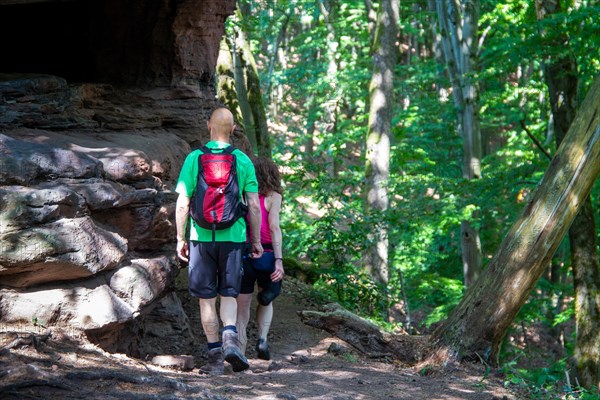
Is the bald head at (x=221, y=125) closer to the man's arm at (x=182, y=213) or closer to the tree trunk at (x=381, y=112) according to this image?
the man's arm at (x=182, y=213)

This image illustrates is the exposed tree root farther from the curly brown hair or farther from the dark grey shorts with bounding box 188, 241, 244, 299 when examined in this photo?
the curly brown hair

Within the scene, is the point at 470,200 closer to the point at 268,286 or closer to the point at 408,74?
the point at 268,286

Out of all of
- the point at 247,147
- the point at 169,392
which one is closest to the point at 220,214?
the point at 169,392

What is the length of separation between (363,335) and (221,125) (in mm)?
3821

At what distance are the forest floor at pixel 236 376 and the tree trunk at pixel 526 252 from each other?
35cm

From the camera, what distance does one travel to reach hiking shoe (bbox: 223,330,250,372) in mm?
6129

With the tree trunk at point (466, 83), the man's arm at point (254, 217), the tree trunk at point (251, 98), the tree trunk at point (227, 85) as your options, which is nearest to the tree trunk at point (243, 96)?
the tree trunk at point (251, 98)

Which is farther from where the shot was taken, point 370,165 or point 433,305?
point 433,305

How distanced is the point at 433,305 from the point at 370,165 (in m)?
8.26

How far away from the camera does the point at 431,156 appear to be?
2369 centimetres

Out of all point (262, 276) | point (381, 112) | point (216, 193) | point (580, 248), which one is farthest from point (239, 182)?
point (381, 112)

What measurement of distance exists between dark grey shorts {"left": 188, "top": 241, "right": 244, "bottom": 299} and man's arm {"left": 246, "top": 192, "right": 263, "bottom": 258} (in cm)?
23

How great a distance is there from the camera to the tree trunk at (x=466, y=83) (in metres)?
19.2

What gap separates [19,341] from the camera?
516 cm
